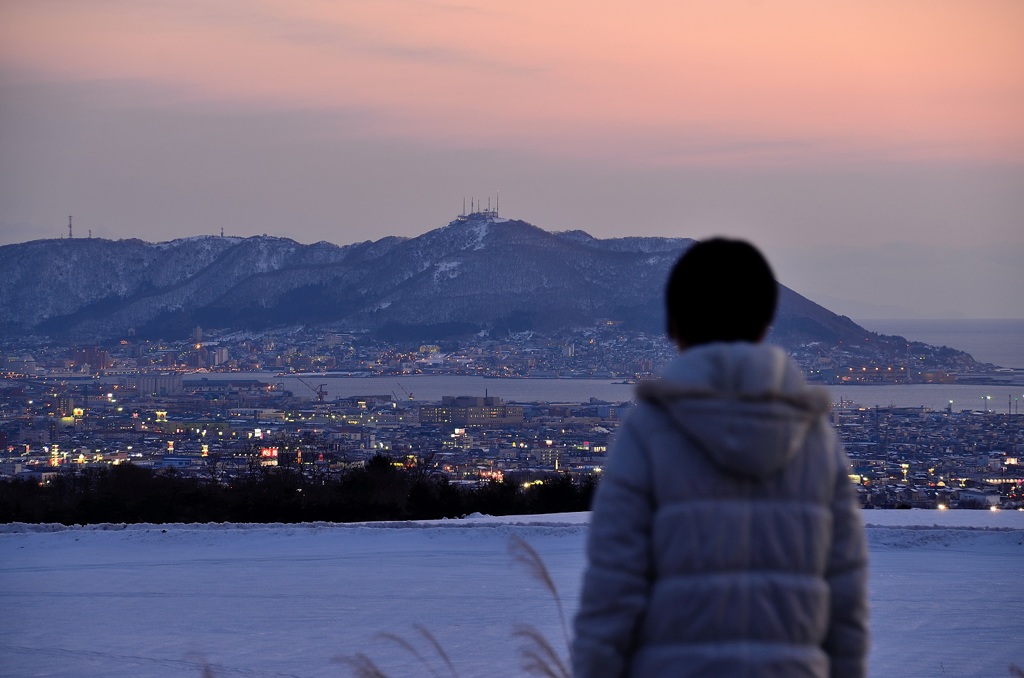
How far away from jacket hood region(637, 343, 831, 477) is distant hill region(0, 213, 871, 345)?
66.3 m

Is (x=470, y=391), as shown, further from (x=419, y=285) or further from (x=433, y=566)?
(x=433, y=566)

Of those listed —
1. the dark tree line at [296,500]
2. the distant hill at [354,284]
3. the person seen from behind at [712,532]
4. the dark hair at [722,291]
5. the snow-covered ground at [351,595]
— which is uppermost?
the distant hill at [354,284]

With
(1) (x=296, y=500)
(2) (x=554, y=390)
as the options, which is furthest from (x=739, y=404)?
(2) (x=554, y=390)

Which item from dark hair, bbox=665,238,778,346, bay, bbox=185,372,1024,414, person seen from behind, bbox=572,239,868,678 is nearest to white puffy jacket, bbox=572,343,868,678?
person seen from behind, bbox=572,239,868,678

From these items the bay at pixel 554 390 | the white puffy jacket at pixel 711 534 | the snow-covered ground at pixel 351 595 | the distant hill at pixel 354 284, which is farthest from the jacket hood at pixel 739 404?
the distant hill at pixel 354 284

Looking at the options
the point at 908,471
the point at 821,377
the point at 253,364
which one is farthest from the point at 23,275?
the point at 908,471

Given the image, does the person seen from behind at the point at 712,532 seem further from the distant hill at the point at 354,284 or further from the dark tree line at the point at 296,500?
the distant hill at the point at 354,284

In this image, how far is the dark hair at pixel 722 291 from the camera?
2252 mm

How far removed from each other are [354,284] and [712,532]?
8587 centimetres

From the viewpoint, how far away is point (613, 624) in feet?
6.93

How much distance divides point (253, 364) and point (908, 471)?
60.5m

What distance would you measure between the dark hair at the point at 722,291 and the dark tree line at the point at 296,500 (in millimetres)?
12882

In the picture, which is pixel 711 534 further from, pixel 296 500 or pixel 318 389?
pixel 318 389

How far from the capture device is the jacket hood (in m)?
2.07
